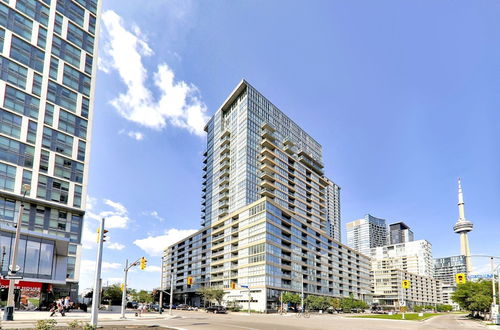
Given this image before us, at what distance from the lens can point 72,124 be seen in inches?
2479

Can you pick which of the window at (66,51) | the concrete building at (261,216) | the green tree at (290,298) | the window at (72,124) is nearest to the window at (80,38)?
the window at (66,51)

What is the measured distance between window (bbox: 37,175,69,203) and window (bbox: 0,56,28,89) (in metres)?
14.9

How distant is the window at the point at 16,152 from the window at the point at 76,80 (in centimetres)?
1409

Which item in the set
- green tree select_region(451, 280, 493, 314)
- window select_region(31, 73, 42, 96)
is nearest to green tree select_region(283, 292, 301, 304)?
green tree select_region(451, 280, 493, 314)

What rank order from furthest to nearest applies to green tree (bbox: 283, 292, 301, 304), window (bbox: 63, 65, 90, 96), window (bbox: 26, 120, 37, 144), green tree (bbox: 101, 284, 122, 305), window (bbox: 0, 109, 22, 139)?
green tree (bbox: 101, 284, 122, 305)
green tree (bbox: 283, 292, 301, 304)
window (bbox: 63, 65, 90, 96)
window (bbox: 26, 120, 37, 144)
window (bbox: 0, 109, 22, 139)

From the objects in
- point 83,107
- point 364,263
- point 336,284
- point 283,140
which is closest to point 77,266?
point 83,107

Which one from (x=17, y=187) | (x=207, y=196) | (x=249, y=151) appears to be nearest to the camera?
(x=17, y=187)

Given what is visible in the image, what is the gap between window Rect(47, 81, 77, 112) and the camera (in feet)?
199

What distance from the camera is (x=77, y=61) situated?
6625 cm

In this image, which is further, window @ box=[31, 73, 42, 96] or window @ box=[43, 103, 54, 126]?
window @ box=[43, 103, 54, 126]

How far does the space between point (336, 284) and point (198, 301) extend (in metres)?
50.4

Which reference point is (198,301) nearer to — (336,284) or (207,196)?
(207,196)

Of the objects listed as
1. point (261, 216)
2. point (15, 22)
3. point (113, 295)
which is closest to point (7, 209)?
point (15, 22)

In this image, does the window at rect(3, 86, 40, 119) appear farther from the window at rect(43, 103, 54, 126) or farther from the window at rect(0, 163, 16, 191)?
the window at rect(0, 163, 16, 191)
